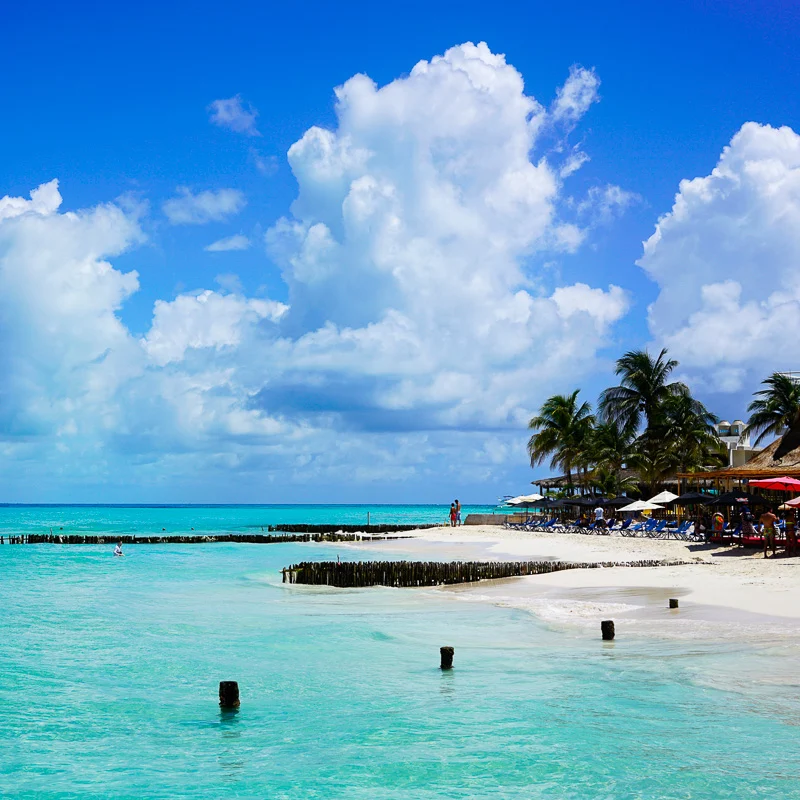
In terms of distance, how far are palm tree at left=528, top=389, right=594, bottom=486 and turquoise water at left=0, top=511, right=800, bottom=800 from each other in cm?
4081

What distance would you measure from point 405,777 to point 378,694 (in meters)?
4.00

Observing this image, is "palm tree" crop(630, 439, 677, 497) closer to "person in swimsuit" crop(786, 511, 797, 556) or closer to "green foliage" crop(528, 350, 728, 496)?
"green foliage" crop(528, 350, 728, 496)

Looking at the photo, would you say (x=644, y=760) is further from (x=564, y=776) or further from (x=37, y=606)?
(x=37, y=606)

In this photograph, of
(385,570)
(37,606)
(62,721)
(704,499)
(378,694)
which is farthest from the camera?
(704,499)

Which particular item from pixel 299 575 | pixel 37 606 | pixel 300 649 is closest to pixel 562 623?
pixel 300 649

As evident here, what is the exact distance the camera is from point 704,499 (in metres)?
39.2

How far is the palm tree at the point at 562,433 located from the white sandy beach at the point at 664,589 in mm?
22359

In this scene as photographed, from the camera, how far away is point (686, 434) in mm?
52281

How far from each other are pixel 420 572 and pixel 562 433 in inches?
1354

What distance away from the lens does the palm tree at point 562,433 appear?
6244 cm

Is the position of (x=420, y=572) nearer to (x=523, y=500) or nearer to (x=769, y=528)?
(x=769, y=528)

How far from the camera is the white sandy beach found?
20.2 m

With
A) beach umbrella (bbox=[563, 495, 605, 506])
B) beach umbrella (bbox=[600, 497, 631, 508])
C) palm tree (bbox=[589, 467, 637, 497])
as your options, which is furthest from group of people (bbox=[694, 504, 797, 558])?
palm tree (bbox=[589, 467, 637, 497])

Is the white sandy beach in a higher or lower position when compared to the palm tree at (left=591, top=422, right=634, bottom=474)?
lower
